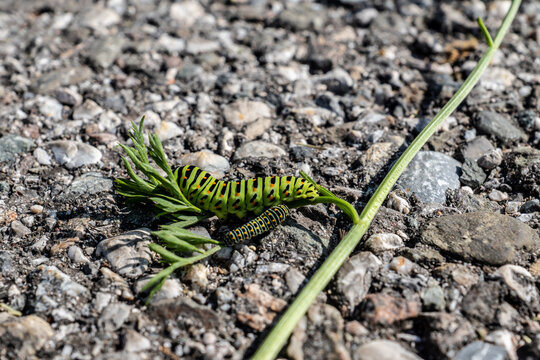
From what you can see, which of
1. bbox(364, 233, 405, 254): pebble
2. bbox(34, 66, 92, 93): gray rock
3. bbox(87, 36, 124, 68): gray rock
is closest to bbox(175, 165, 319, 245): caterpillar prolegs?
bbox(364, 233, 405, 254): pebble

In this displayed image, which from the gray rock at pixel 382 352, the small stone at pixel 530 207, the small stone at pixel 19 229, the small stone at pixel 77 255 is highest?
the small stone at pixel 530 207

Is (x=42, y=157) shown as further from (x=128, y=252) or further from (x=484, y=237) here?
(x=484, y=237)

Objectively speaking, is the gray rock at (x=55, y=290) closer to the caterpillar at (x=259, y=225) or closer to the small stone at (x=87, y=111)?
the caterpillar at (x=259, y=225)

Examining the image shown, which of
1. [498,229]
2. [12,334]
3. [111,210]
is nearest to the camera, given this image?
[12,334]

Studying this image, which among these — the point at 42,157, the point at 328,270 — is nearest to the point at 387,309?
the point at 328,270

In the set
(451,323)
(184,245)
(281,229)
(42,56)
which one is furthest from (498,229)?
(42,56)

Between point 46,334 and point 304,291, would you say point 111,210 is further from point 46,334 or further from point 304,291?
point 304,291

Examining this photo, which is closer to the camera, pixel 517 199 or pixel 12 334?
pixel 12 334

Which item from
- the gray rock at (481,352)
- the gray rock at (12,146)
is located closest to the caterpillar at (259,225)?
the gray rock at (481,352)
